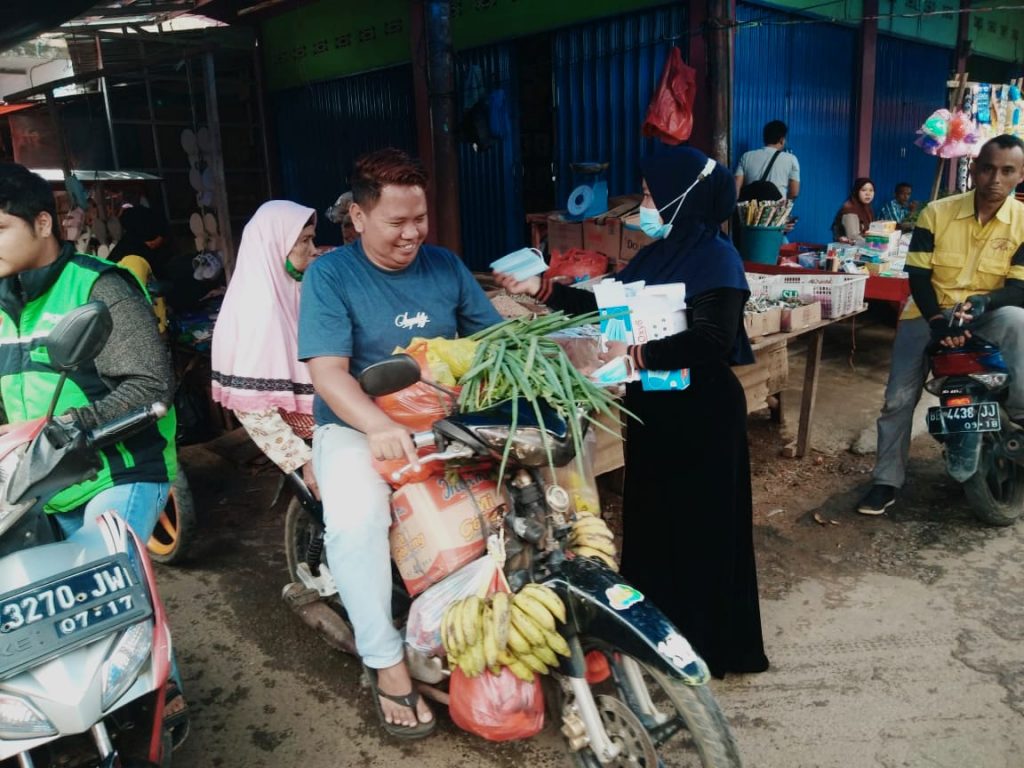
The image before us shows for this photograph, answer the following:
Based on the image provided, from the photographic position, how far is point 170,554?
3975 millimetres

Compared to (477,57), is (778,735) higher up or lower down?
lower down

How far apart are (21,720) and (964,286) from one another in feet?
14.1

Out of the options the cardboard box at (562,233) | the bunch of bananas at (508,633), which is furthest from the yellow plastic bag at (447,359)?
the cardboard box at (562,233)

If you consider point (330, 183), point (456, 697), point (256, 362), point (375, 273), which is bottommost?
point (456, 697)

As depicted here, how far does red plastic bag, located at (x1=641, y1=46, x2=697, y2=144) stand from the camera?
643 cm

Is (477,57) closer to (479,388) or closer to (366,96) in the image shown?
(366,96)

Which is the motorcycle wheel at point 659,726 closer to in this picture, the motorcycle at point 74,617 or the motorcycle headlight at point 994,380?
→ the motorcycle at point 74,617

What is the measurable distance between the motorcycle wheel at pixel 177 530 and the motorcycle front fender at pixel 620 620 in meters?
2.49

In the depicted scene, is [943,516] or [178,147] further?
[178,147]

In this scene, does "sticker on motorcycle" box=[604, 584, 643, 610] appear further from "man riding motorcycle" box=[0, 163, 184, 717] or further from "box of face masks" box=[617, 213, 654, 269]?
"box of face masks" box=[617, 213, 654, 269]

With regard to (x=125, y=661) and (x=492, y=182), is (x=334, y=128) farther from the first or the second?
(x=125, y=661)

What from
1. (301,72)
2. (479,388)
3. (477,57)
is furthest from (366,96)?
(479,388)

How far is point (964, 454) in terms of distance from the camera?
390 centimetres

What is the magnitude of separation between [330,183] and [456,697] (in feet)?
29.1
